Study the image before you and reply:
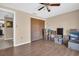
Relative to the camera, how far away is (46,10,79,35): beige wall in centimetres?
819

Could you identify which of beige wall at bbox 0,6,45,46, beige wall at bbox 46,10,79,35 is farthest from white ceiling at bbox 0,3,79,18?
beige wall at bbox 46,10,79,35

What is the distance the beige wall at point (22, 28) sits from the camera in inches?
242

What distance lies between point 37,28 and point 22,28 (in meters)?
2.54

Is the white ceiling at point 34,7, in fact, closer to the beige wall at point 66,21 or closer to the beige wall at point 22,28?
the beige wall at point 22,28

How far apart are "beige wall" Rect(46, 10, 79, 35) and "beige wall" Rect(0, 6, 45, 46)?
8.35ft

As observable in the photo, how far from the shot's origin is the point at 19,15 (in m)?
6.33

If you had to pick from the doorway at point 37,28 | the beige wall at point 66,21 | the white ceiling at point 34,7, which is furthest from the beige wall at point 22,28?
the beige wall at point 66,21

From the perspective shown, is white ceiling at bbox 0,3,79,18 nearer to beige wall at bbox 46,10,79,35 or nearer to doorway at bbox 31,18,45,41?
beige wall at bbox 46,10,79,35

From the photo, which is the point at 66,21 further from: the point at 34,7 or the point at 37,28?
the point at 34,7

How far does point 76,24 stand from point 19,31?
4.47 metres

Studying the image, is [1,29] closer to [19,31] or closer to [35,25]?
[35,25]

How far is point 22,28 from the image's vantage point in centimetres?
667

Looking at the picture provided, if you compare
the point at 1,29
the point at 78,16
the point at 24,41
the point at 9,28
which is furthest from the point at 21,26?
the point at 1,29

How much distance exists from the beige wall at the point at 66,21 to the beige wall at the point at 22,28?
2.55 m
